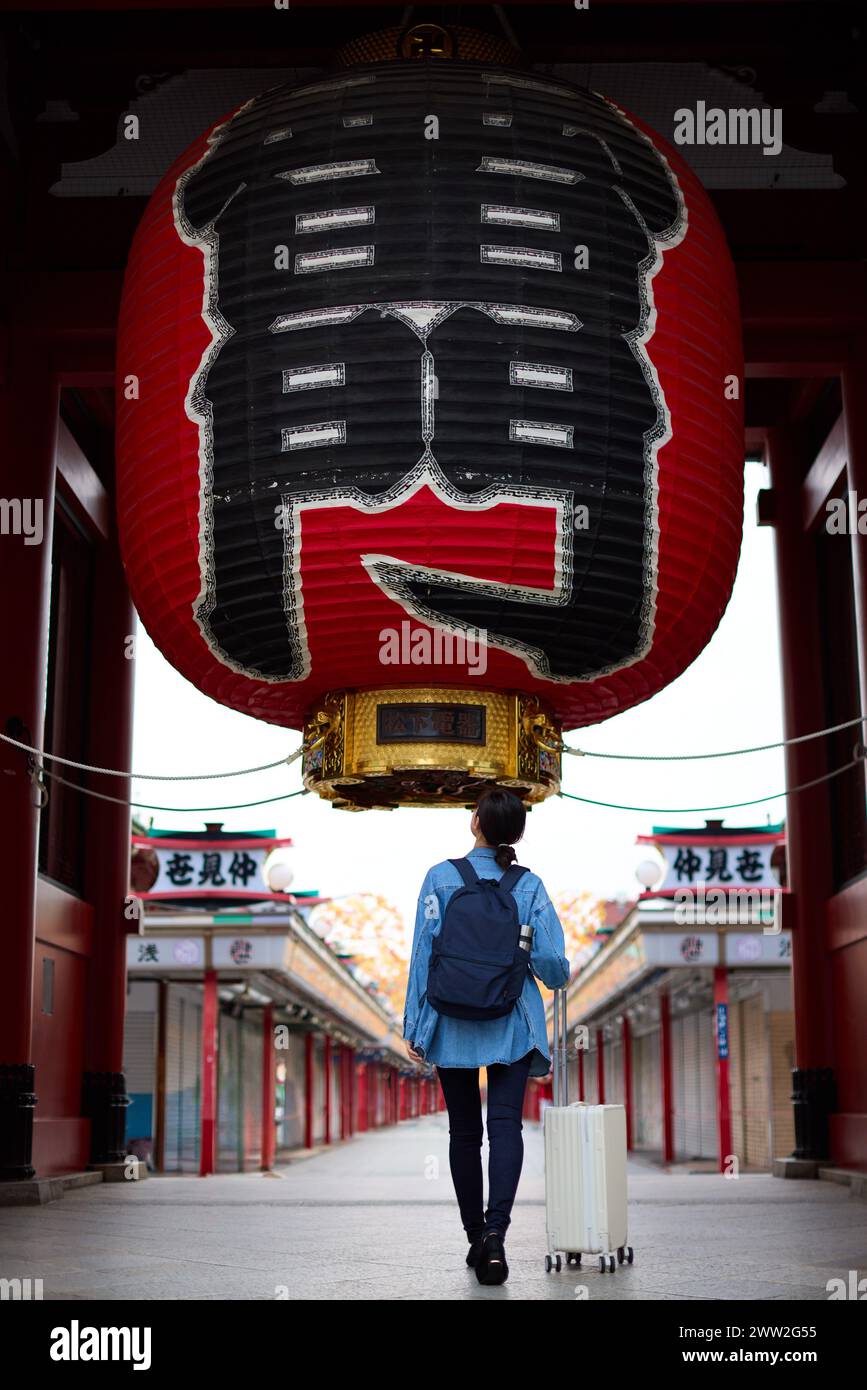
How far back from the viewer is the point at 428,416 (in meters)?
Answer: 4.34

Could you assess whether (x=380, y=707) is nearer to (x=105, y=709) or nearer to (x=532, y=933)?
(x=532, y=933)

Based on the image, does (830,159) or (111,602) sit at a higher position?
(830,159)

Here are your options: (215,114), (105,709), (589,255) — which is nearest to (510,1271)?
(589,255)

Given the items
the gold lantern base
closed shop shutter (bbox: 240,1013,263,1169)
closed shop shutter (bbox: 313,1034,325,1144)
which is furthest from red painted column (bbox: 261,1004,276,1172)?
closed shop shutter (bbox: 313,1034,325,1144)

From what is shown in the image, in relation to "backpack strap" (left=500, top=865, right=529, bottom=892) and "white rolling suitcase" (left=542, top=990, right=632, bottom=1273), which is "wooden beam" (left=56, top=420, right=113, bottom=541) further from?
"white rolling suitcase" (left=542, top=990, right=632, bottom=1273)

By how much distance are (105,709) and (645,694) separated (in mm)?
7112

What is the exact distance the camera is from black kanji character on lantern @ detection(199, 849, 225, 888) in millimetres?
21938

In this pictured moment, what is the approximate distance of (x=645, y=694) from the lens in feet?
17.5

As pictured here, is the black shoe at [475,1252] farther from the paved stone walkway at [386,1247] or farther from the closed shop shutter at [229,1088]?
the closed shop shutter at [229,1088]

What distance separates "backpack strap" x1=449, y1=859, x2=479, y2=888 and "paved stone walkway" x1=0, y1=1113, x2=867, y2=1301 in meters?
1.05

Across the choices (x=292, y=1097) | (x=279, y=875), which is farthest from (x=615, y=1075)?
(x=279, y=875)

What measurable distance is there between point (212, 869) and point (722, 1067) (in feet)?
27.1

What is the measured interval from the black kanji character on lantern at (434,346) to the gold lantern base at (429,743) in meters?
0.19

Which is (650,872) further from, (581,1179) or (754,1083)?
(581,1179)
